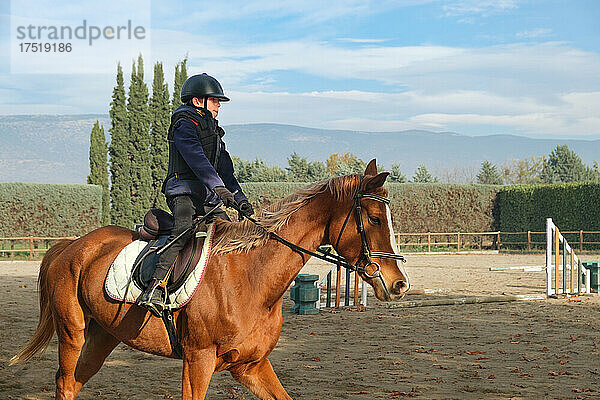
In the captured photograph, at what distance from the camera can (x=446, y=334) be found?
34.8 feet

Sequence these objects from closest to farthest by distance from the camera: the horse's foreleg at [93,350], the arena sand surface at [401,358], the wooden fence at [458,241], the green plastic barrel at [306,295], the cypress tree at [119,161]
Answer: the horse's foreleg at [93,350] → the arena sand surface at [401,358] → the green plastic barrel at [306,295] → the wooden fence at [458,241] → the cypress tree at [119,161]

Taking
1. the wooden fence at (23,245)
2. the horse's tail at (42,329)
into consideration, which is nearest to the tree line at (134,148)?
the wooden fence at (23,245)

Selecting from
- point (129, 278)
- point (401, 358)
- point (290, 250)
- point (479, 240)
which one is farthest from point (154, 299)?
point (479, 240)

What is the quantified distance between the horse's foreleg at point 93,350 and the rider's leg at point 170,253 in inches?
35.3

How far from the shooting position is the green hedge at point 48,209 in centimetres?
3084

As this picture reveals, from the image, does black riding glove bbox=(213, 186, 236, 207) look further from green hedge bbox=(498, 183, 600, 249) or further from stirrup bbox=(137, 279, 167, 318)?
green hedge bbox=(498, 183, 600, 249)

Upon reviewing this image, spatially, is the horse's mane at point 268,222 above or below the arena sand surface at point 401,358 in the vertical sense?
above

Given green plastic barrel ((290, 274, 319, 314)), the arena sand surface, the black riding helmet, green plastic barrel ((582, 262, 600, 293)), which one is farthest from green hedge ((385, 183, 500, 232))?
the black riding helmet

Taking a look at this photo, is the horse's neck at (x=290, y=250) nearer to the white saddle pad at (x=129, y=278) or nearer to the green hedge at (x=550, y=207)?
the white saddle pad at (x=129, y=278)

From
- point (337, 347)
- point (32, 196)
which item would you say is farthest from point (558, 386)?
point (32, 196)

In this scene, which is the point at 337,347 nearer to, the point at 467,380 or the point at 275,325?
the point at 467,380

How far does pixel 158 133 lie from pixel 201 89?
114 ft

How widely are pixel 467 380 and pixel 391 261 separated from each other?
12.6 feet

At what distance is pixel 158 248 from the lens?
4.60 metres
